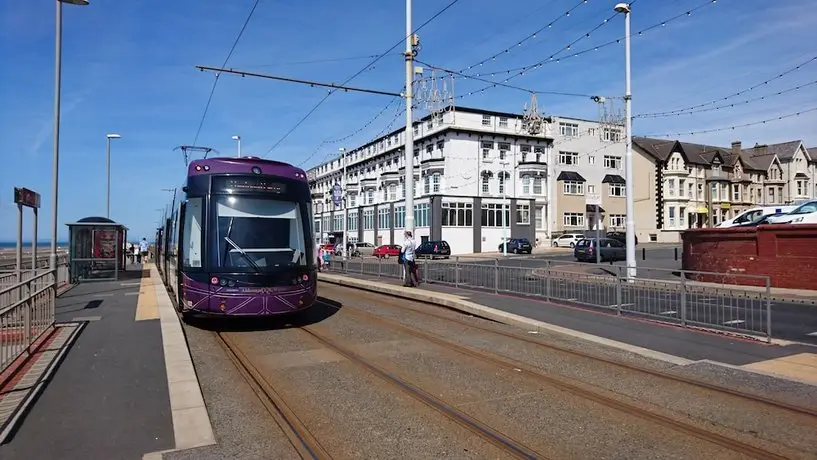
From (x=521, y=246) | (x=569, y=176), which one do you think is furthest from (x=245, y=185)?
(x=569, y=176)

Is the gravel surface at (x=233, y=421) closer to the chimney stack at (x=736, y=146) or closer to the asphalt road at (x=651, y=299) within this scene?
the asphalt road at (x=651, y=299)

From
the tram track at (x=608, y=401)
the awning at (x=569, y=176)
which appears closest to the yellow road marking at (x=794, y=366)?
the tram track at (x=608, y=401)

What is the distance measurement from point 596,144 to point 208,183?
62.9 m

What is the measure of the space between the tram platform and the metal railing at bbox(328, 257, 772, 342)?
7987 mm

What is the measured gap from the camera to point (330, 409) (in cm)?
568

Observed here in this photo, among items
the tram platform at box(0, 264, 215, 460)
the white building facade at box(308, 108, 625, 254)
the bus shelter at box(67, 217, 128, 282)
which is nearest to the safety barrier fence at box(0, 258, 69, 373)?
the tram platform at box(0, 264, 215, 460)

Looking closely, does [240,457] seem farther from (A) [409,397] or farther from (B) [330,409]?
(A) [409,397]

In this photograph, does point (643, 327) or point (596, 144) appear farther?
point (596, 144)

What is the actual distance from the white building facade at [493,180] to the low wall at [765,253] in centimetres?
2965

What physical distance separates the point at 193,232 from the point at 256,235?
1.15 meters

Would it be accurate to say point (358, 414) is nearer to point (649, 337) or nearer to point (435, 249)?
point (649, 337)

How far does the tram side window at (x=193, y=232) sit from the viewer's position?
9.95 metres

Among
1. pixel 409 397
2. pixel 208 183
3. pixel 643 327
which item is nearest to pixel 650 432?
pixel 409 397

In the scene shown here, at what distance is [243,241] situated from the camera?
397 inches
